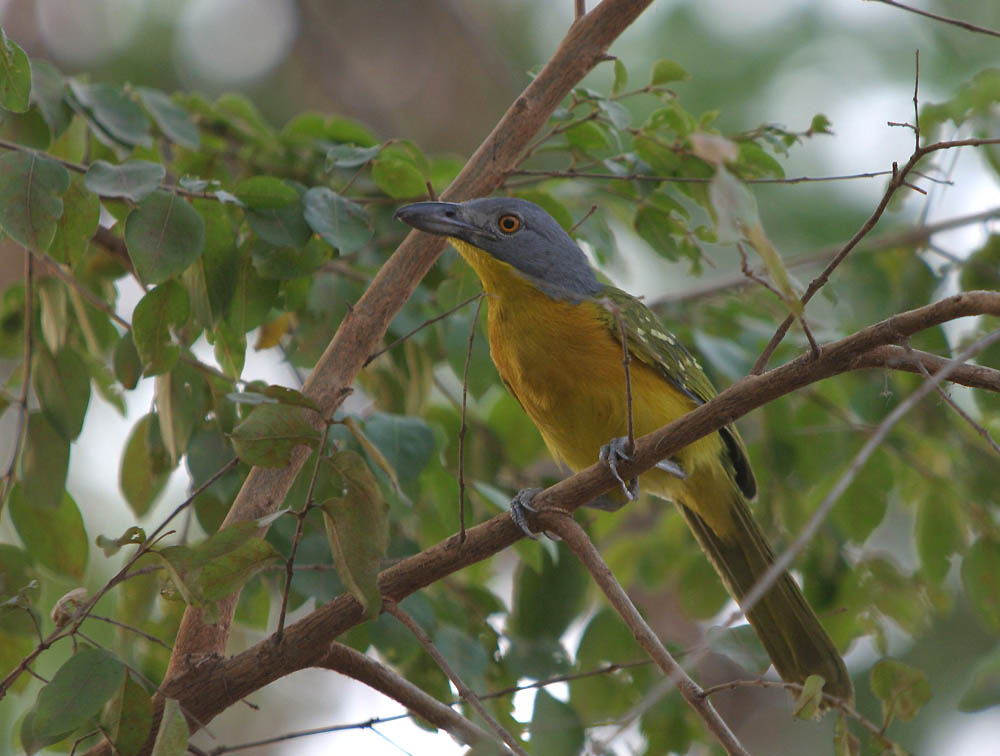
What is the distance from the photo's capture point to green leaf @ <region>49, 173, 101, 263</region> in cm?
273

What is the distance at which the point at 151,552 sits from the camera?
2.31 metres

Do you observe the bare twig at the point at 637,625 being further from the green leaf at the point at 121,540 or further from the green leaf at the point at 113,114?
the green leaf at the point at 113,114

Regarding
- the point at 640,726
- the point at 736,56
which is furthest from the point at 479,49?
the point at 640,726

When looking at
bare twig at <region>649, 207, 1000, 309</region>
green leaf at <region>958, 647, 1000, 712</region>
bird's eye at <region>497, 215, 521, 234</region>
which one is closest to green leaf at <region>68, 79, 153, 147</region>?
bird's eye at <region>497, 215, 521, 234</region>

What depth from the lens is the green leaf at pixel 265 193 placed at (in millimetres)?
2904

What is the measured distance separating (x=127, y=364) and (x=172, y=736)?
1269 mm

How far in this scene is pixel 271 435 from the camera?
89.7 inches

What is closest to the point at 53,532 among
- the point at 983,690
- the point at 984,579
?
the point at 983,690

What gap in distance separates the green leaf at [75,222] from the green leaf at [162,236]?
19cm

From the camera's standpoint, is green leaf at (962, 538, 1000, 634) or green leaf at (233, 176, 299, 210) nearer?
green leaf at (233, 176, 299, 210)

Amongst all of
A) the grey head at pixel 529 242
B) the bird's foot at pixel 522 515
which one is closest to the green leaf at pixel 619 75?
the grey head at pixel 529 242

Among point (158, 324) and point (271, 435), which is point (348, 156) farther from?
point (271, 435)

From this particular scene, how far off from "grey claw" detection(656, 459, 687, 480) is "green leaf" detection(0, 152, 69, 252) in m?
2.13

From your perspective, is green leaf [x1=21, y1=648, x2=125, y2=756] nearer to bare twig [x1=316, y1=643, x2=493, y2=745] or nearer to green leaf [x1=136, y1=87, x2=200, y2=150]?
bare twig [x1=316, y1=643, x2=493, y2=745]
